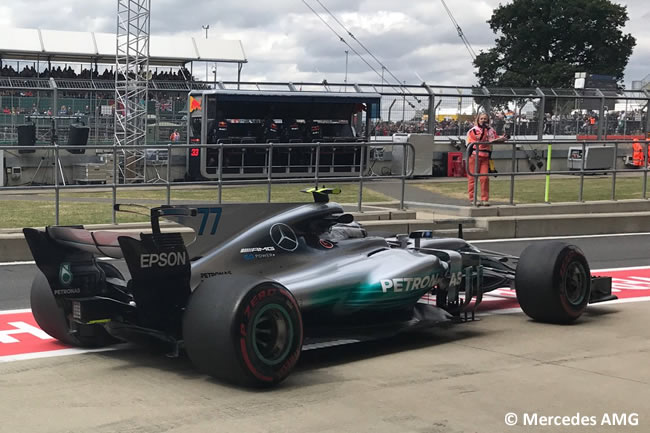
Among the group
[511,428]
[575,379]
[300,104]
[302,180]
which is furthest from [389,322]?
[300,104]

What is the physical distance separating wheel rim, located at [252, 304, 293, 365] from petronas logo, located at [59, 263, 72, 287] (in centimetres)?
150

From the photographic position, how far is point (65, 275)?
22.9ft

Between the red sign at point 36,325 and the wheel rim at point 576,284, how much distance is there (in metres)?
1.12

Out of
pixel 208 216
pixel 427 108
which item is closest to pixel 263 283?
pixel 208 216

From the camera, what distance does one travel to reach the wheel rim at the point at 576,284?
8.88 metres

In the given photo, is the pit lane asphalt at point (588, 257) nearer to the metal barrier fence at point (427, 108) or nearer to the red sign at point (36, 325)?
the red sign at point (36, 325)

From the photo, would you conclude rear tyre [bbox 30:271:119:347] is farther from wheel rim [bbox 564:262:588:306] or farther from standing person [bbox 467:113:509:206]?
standing person [bbox 467:113:509:206]

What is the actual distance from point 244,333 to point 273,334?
0.35 m

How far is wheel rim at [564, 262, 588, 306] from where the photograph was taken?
350 inches

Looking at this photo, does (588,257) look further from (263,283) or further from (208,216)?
(263,283)

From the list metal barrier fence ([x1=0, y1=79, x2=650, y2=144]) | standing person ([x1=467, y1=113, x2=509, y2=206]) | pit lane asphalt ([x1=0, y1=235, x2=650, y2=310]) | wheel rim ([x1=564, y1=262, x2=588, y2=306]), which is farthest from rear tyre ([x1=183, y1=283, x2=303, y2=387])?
metal barrier fence ([x1=0, y1=79, x2=650, y2=144])

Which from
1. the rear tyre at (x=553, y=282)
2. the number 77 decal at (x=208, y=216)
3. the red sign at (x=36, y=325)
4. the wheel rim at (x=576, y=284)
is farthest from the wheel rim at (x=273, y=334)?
the wheel rim at (x=576, y=284)

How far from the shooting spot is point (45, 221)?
1542cm

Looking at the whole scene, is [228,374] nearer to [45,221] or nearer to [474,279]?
[474,279]
